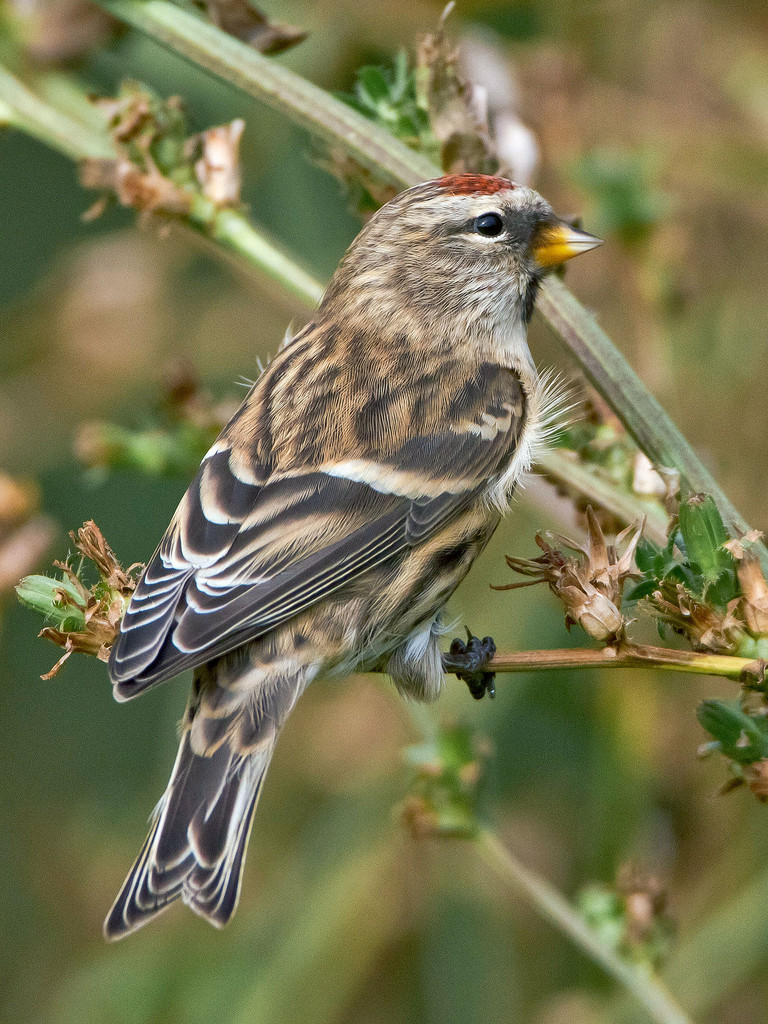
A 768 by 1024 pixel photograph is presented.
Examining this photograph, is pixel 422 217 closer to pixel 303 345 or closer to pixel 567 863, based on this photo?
pixel 303 345

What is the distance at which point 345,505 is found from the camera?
2.97m

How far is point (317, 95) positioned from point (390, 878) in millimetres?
2536

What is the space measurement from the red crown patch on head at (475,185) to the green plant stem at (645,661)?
57.2 inches

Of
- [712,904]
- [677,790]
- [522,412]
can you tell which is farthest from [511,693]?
[522,412]

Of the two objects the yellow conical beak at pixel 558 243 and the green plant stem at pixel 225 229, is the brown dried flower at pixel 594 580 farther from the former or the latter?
the yellow conical beak at pixel 558 243

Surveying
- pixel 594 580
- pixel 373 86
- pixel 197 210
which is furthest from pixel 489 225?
pixel 594 580

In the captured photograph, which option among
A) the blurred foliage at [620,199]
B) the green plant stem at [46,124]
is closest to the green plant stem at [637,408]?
the blurred foliage at [620,199]

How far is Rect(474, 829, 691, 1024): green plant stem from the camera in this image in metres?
2.71

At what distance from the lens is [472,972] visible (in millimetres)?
3957

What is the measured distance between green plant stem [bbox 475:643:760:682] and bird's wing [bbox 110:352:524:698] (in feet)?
2.42

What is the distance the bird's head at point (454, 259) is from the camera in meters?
3.41

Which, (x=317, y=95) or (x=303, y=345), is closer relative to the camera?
(x=317, y=95)

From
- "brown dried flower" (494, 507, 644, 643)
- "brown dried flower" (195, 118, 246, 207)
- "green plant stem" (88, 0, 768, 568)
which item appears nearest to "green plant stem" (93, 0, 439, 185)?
"green plant stem" (88, 0, 768, 568)

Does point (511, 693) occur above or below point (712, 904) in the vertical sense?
above
